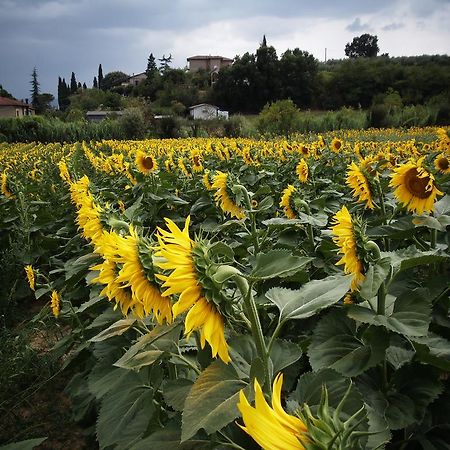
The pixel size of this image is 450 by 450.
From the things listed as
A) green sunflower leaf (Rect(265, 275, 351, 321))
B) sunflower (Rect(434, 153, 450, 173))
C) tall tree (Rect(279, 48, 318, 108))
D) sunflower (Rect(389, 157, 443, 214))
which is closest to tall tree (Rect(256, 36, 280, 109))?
tall tree (Rect(279, 48, 318, 108))

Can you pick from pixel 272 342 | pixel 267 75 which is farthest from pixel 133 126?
pixel 272 342

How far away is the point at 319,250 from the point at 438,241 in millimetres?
542

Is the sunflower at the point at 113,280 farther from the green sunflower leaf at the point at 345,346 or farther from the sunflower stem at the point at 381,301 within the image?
the sunflower stem at the point at 381,301

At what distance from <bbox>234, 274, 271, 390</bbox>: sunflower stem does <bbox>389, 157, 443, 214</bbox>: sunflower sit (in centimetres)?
135

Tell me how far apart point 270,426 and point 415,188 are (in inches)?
74.2

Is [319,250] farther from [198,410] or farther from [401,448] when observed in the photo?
[198,410]

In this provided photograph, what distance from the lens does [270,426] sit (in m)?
0.50

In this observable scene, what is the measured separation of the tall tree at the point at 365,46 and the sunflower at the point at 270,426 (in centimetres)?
10114

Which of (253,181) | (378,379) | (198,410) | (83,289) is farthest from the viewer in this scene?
(253,181)

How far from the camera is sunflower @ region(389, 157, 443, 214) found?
6.93ft

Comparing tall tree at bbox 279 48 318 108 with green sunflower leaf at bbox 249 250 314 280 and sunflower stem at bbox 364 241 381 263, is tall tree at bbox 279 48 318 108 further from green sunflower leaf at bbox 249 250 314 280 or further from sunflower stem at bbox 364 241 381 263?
green sunflower leaf at bbox 249 250 314 280

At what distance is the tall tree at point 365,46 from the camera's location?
93500 mm

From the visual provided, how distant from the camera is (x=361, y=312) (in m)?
1.26

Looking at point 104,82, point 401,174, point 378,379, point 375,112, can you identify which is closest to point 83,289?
point 401,174
